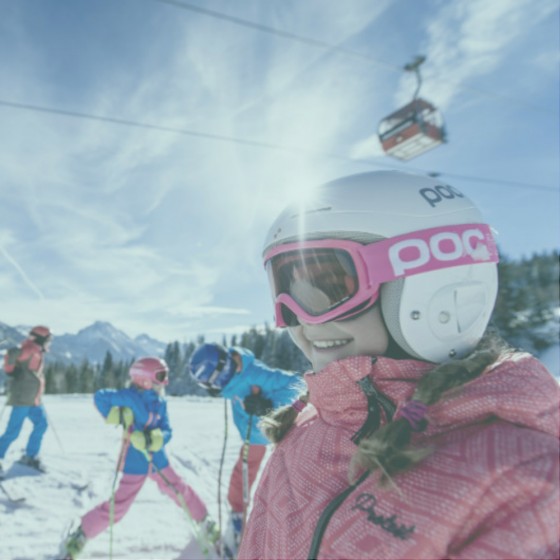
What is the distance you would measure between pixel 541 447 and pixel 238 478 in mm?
4509

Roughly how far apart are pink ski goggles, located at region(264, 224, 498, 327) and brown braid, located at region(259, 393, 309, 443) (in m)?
0.39

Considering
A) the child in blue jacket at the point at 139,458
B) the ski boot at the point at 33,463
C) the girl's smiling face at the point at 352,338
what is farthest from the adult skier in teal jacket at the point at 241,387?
the girl's smiling face at the point at 352,338

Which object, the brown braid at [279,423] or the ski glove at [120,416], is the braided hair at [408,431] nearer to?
the brown braid at [279,423]

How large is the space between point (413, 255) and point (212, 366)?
134 inches

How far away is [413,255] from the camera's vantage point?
1211mm

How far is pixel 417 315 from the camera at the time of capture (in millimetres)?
1188

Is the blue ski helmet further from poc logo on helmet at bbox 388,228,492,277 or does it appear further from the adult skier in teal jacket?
poc logo on helmet at bbox 388,228,492,277

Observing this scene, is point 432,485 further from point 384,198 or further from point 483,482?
point 384,198

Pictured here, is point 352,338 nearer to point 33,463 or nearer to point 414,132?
point 33,463

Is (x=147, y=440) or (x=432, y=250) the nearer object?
(x=432, y=250)

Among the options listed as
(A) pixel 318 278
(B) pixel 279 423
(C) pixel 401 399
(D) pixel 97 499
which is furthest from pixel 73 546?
(C) pixel 401 399

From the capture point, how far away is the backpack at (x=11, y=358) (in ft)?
20.3

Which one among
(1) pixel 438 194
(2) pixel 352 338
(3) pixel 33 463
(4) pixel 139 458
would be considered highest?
(1) pixel 438 194

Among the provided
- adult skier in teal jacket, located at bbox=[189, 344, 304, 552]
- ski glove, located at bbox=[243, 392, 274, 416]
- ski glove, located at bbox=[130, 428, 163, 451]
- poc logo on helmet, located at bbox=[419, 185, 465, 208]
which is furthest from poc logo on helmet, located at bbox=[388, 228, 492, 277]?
ski glove, located at bbox=[130, 428, 163, 451]
